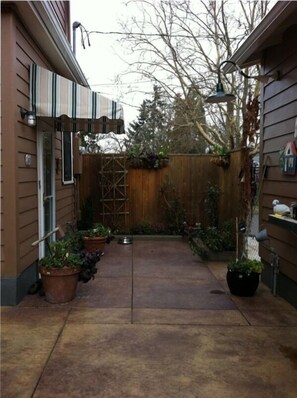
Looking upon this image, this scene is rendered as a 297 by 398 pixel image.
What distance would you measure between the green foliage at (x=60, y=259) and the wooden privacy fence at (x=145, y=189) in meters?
4.42

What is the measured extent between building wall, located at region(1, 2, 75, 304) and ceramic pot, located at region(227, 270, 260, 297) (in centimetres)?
218

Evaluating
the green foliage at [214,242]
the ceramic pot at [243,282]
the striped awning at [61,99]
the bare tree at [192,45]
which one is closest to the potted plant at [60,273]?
the striped awning at [61,99]

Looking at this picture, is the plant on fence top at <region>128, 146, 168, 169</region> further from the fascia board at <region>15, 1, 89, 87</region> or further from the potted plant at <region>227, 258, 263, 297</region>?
the potted plant at <region>227, 258, 263, 297</region>

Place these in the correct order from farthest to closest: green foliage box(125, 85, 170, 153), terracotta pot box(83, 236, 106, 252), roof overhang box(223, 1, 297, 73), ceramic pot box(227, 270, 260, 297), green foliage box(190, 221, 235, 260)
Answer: green foliage box(125, 85, 170, 153) < terracotta pot box(83, 236, 106, 252) < green foliage box(190, 221, 235, 260) < ceramic pot box(227, 270, 260, 297) < roof overhang box(223, 1, 297, 73)

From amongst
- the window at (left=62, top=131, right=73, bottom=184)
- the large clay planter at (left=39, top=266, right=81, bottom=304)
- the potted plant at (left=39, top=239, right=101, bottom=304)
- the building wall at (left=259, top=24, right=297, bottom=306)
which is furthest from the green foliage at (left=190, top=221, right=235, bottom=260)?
the large clay planter at (left=39, top=266, right=81, bottom=304)

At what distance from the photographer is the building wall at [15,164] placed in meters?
3.82

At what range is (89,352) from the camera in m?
2.96

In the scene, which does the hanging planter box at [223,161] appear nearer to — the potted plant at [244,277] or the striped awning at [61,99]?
the potted plant at [244,277]

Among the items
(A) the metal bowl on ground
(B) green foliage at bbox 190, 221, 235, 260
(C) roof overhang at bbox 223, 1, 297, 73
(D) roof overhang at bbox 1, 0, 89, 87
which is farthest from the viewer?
(A) the metal bowl on ground

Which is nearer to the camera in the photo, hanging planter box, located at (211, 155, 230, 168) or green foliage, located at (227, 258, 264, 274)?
green foliage, located at (227, 258, 264, 274)

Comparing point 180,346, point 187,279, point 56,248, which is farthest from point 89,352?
point 187,279

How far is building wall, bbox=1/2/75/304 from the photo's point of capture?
3824mm

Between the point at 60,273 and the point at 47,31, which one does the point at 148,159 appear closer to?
the point at 47,31

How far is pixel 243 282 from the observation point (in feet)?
14.3
